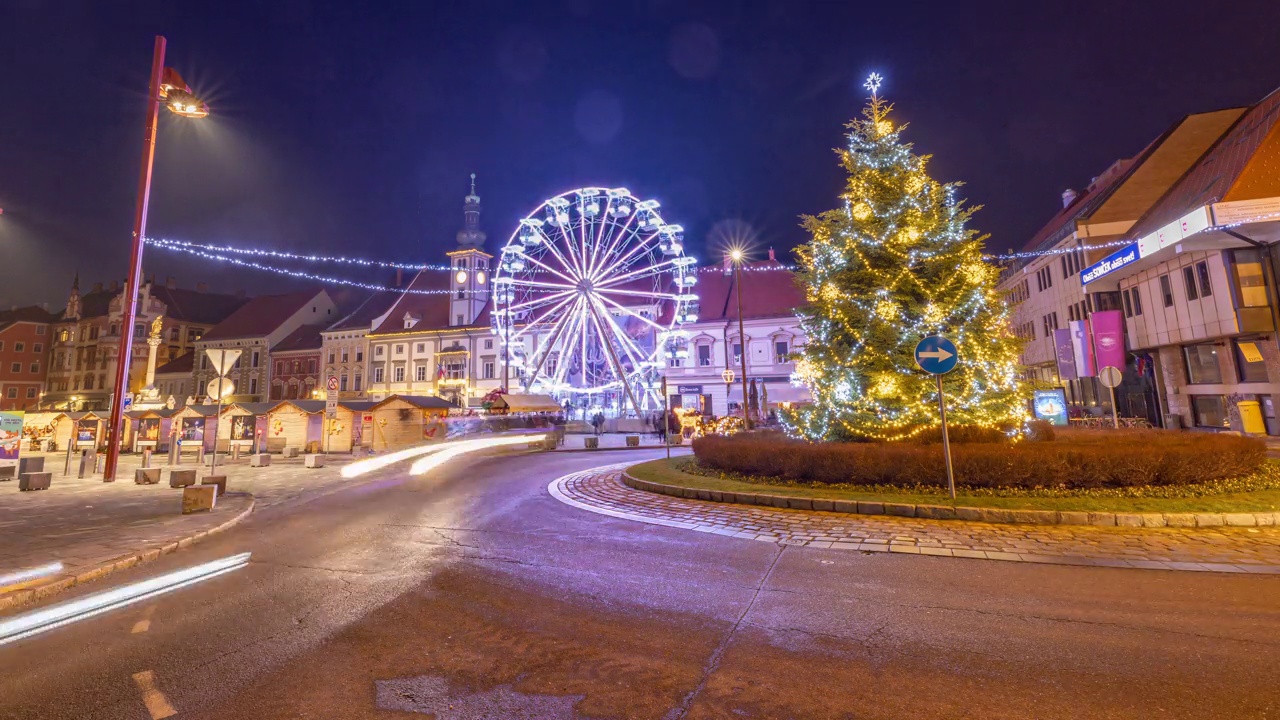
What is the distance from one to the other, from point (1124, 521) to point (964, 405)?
4.58m

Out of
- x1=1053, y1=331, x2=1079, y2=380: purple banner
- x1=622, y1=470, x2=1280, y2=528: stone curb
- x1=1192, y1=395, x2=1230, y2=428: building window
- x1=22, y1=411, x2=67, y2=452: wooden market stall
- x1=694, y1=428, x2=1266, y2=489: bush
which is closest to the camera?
x1=622, y1=470, x2=1280, y2=528: stone curb

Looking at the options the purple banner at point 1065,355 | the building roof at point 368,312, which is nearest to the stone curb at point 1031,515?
the purple banner at point 1065,355

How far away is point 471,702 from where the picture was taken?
343cm

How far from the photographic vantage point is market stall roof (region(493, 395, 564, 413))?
3600 centimetres

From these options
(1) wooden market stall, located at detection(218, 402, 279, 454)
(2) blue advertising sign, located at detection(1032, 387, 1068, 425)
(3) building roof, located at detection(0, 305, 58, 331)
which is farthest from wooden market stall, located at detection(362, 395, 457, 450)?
(3) building roof, located at detection(0, 305, 58, 331)

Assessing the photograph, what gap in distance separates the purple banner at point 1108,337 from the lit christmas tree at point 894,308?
18.0 m

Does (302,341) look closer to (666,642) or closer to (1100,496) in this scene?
(666,642)

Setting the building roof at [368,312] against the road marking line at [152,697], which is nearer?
the road marking line at [152,697]

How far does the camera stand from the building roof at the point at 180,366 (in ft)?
217

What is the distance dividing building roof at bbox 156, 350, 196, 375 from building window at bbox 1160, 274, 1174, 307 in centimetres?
8948

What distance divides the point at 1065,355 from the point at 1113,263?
5.99 metres

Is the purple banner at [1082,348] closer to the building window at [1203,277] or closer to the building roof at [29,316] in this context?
the building window at [1203,277]

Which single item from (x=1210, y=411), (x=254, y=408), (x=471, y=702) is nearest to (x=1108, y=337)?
(x=1210, y=411)

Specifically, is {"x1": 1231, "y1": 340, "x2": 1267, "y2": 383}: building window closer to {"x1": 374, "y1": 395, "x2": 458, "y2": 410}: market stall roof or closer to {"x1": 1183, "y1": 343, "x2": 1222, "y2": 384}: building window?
{"x1": 1183, "y1": 343, "x2": 1222, "y2": 384}: building window
